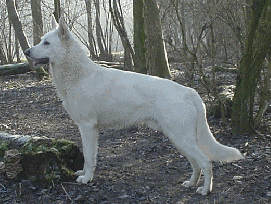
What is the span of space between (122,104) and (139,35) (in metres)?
3.86

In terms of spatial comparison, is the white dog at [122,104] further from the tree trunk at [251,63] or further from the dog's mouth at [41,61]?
the tree trunk at [251,63]

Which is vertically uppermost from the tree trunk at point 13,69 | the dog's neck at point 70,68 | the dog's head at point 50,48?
the dog's head at point 50,48

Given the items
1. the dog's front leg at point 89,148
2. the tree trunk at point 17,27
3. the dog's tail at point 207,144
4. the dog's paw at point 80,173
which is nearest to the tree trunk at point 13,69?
the tree trunk at point 17,27

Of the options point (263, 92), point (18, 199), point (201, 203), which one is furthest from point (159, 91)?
point (263, 92)

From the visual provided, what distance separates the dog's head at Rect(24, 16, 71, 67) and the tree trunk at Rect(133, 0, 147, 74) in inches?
140

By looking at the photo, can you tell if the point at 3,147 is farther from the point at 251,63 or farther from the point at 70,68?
the point at 251,63

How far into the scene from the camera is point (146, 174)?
18.5 feet

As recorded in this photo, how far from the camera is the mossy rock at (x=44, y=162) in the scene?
4933mm

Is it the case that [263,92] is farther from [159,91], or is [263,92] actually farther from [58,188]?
[58,188]

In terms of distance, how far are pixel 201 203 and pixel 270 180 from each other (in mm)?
1169

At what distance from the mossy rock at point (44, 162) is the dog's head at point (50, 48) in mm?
1162

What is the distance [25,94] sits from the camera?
42.7 ft

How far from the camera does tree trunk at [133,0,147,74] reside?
852cm

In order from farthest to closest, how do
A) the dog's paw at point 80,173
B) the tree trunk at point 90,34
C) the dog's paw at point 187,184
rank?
1. the tree trunk at point 90,34
2. the dog's paw at point 80,173
3. the dog's paw at point 187,184
